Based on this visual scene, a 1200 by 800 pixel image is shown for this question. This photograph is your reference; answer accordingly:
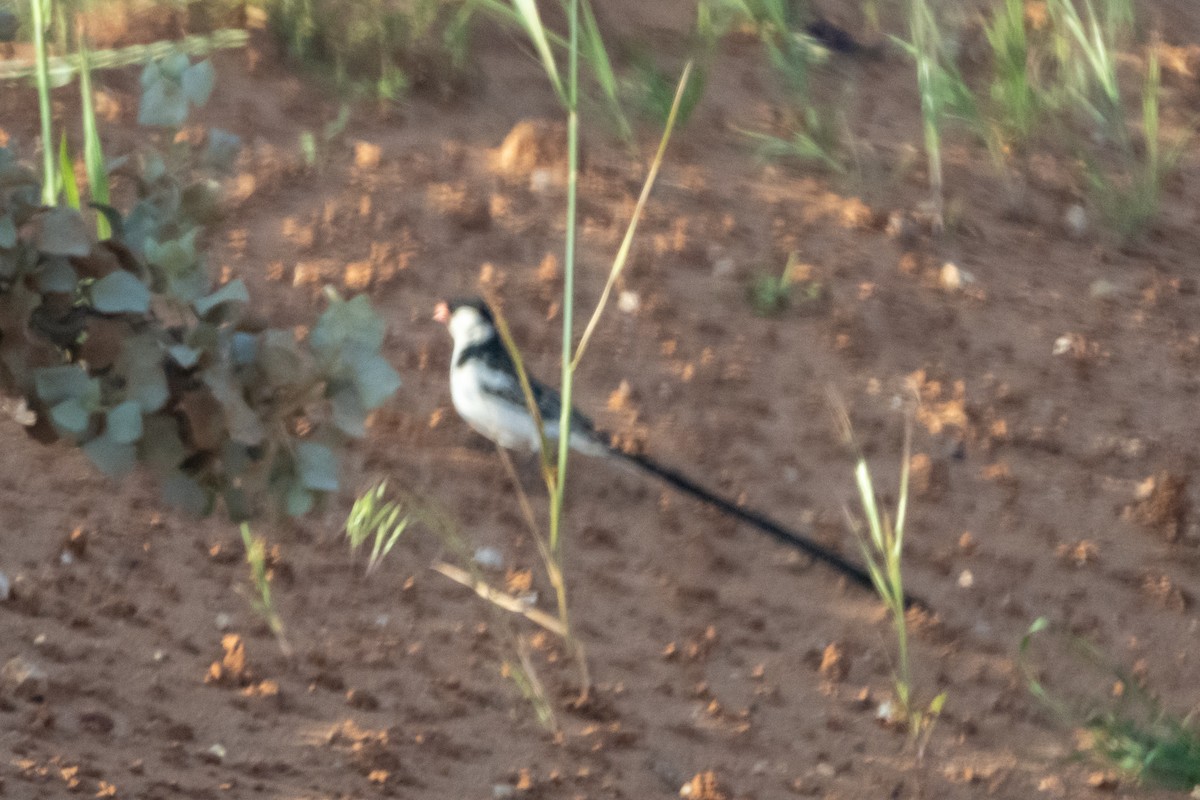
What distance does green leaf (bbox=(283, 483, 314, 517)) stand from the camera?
6.44 ft

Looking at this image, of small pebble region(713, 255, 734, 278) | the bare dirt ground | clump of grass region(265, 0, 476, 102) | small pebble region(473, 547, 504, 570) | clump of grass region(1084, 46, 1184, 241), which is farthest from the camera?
clump of grass region(265, 0, 476, 102)

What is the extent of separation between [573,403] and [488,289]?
45 centimetres

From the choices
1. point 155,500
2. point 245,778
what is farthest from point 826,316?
point 245,778

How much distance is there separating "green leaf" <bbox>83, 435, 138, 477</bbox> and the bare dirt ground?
87cm

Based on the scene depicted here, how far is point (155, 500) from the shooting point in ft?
10.8

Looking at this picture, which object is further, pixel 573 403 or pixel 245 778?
pixel 573 403

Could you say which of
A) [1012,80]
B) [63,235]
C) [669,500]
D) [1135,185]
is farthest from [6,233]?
[1135,185]

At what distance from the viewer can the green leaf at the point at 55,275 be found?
1939mm

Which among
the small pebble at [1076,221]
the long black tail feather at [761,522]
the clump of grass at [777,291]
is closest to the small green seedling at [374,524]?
the long black tail feather at [761,522]

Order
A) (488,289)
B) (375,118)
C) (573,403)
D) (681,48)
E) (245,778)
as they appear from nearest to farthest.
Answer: (245,778) → (573,403) → (488,289) → (375,118) → (681,48)

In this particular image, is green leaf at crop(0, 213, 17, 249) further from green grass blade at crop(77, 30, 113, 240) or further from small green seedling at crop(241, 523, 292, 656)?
small green seedling at crop(241, 523, 292, 656)

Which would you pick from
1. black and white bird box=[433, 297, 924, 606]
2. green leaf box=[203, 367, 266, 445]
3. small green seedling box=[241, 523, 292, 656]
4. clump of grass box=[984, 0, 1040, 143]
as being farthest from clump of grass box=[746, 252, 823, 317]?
green leaf box=[203, 367, 266, 445]

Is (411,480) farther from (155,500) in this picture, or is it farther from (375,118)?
(375,118)

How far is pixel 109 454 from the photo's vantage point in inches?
73.8
